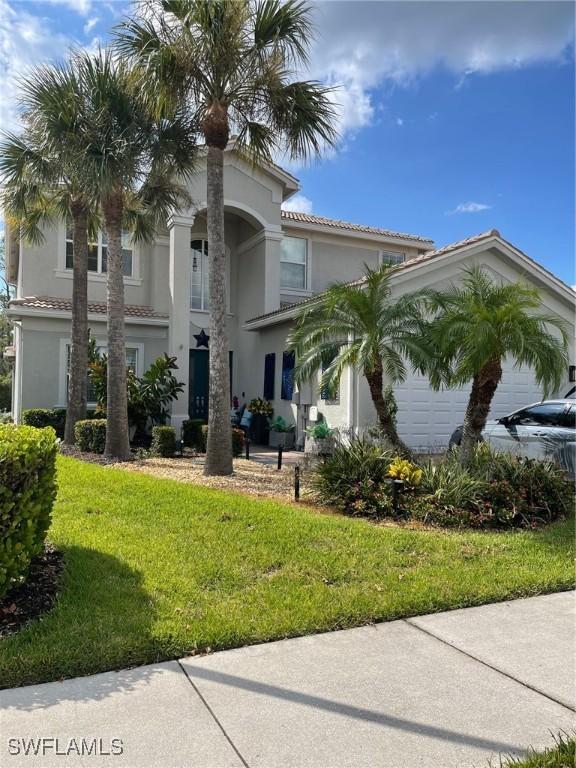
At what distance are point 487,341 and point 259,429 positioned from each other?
33.6 ft

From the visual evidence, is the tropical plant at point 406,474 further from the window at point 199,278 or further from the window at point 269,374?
the window at point 199,278

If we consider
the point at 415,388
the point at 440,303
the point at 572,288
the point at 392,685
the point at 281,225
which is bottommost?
the point at 392,685

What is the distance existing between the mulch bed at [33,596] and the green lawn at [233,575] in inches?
4.7

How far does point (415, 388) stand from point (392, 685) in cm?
1059

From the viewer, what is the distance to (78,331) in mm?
13844

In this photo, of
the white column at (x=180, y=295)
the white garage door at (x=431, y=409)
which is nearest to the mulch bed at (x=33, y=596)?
the white garage door at (x=431, y=409)

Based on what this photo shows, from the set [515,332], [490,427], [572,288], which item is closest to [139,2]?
[515,332]

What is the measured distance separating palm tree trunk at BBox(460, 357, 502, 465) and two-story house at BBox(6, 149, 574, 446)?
16.5 feet

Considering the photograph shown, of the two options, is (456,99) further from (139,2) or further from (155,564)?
(155,564)

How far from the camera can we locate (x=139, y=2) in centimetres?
920

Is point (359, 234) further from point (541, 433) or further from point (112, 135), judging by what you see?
point (541, 433)

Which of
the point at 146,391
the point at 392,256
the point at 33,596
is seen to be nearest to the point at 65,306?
the point at 146,391

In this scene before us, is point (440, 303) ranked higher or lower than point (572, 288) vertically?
lower

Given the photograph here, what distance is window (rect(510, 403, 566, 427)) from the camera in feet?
33.8
